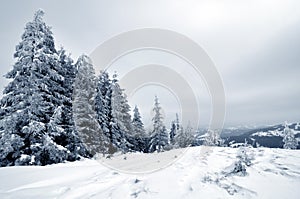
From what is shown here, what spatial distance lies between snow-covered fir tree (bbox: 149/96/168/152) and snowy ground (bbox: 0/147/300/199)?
26945mm

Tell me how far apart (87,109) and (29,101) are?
6.88 m

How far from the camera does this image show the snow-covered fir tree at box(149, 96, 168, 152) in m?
32.1

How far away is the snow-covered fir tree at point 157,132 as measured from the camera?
32125 mm

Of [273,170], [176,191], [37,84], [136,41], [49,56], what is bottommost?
[176,191]

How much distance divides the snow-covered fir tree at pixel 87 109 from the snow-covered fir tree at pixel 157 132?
1309cm

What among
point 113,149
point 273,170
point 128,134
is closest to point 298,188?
point 273,170

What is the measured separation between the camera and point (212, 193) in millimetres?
3529

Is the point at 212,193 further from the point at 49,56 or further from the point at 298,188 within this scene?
the point at 49,56

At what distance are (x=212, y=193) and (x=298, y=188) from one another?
1614 millimetres

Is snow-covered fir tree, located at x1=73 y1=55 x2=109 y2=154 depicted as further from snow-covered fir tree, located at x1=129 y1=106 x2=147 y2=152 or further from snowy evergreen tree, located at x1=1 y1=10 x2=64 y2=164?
snow-covered fir tree, located at x1=129 y1=106 x2=147 y2=152

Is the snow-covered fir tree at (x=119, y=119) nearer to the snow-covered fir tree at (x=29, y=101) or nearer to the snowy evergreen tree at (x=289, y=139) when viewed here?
the snow-covered fir tree at (x=29, y=101)

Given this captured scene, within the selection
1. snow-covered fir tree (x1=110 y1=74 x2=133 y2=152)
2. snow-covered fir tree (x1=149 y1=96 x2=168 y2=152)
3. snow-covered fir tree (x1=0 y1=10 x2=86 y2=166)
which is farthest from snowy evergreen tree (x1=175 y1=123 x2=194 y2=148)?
snow-covered fir tree (x1=0 y1=10 x2=86 y2=166)

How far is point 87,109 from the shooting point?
18.3 meters

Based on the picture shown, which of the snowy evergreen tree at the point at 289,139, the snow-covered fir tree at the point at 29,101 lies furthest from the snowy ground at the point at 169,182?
the snowy evergreen tree at the point at 289,139
